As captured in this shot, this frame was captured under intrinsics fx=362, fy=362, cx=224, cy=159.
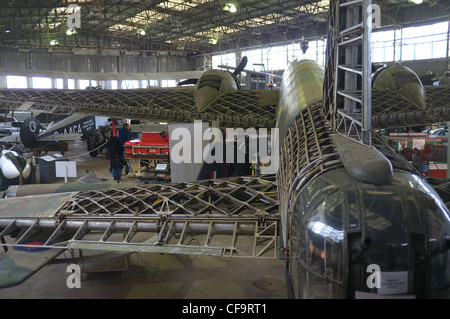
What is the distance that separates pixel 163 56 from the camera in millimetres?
49906

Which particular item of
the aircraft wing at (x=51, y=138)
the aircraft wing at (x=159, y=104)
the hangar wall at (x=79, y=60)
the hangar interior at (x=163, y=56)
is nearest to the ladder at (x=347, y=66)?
the hangar interior at (x=163, y=56)

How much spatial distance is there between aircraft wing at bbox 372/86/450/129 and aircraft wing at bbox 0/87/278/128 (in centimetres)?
268

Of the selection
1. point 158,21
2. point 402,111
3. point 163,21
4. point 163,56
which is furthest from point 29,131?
point 163,56

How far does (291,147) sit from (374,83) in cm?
709

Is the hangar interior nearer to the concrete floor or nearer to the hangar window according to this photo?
the concrete floor

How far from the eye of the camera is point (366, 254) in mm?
2562

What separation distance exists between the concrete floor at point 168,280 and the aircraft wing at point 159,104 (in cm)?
399

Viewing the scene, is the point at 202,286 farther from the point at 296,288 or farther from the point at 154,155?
the point at 154,155

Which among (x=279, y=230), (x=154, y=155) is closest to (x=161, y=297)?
(x=279, y=230)

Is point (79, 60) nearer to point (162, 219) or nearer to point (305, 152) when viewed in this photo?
point (162, 219)

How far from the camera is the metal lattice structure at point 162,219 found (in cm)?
381

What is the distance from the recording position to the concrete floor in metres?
6.09

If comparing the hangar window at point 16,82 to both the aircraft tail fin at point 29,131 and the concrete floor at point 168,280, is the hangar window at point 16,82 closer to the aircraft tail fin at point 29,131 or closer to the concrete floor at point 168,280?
the aircraft tail fin at point 29,131

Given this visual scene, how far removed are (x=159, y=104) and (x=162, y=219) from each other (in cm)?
715
